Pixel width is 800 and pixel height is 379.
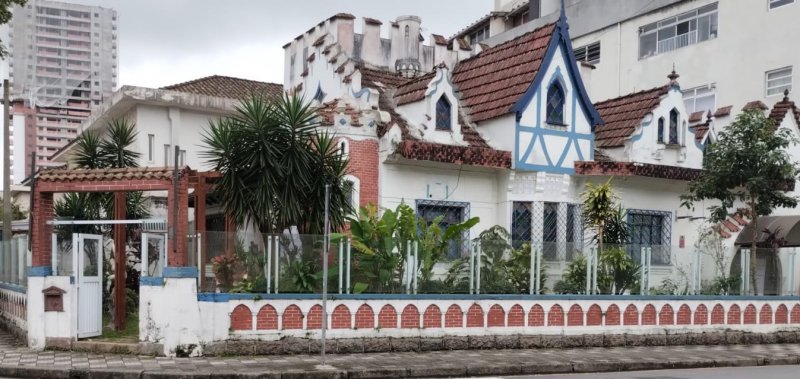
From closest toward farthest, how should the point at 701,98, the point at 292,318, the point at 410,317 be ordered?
the point at 292,318 < the point at 410,317 < the point at 701,98

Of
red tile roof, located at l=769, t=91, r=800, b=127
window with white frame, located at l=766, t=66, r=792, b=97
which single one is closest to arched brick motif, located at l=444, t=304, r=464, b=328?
red tile roof, located at l=769, t=91, r=800, b=127

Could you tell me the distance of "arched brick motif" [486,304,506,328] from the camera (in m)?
15.2

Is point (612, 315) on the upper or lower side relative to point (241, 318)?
lower

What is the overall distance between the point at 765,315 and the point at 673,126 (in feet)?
18.9

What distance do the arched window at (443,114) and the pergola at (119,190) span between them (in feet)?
20.6

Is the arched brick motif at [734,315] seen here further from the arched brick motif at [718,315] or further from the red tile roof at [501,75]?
the red tile roof at [501,75]

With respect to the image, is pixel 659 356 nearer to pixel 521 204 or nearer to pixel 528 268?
pixel 528 268

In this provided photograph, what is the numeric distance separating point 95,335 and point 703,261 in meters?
12.4

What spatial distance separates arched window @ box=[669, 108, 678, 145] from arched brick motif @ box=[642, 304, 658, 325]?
20.8 ft

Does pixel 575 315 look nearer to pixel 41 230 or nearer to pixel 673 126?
pixel 673 126

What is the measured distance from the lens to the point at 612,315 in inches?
646

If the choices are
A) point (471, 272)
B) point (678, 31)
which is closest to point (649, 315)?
point (471, 272)

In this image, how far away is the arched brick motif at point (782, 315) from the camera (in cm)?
1853

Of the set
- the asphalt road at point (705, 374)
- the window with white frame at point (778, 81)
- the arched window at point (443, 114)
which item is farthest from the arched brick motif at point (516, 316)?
the window with white frame at point (778, 81)
